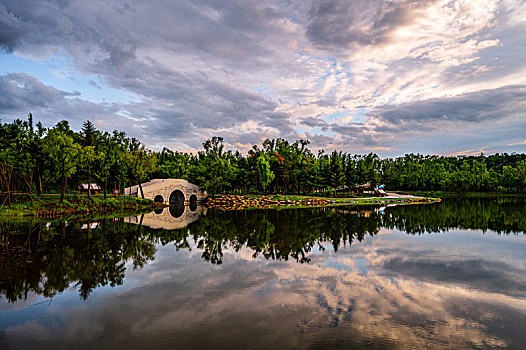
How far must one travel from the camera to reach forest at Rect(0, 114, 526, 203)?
36.7 meters

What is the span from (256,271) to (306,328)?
5.63 metres

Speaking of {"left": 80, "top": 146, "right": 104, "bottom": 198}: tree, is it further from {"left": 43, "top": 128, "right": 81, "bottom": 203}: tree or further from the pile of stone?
the pile of stone

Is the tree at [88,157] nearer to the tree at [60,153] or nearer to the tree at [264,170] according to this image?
the tree at [60,153]

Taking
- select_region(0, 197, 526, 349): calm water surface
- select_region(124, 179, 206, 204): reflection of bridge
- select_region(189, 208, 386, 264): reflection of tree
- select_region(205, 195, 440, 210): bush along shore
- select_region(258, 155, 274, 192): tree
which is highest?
select_region(258, 155, 274, 192): tree

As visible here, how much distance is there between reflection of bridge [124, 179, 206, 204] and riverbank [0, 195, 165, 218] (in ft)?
29.0

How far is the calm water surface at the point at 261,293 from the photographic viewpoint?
24.3ft

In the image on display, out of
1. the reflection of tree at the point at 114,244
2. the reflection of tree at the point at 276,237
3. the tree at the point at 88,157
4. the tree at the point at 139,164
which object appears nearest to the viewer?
the reflection of tree at the point at 114,244

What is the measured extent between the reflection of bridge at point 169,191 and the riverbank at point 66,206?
8.83 meters

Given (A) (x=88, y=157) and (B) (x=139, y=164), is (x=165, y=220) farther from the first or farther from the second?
(B) (x=139, y=164)

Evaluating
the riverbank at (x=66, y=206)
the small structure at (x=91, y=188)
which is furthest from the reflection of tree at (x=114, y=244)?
the small structure at (x=91, y=188)

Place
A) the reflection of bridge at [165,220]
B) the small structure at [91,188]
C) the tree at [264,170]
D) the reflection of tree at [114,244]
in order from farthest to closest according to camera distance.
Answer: the small structure at [91,188] < the tree at [264,170] < the reflection of bridge at [165,220] < the reflection of tree at [114,244]

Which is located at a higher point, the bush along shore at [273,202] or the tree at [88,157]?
the tree at [88,157]

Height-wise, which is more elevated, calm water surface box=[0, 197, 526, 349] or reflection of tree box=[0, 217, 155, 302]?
reflection of tree box=[0, 217, 155, 302]

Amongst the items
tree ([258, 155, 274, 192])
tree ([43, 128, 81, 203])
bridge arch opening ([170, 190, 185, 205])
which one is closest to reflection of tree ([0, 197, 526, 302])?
tree ([43, 128, 81, 203])
